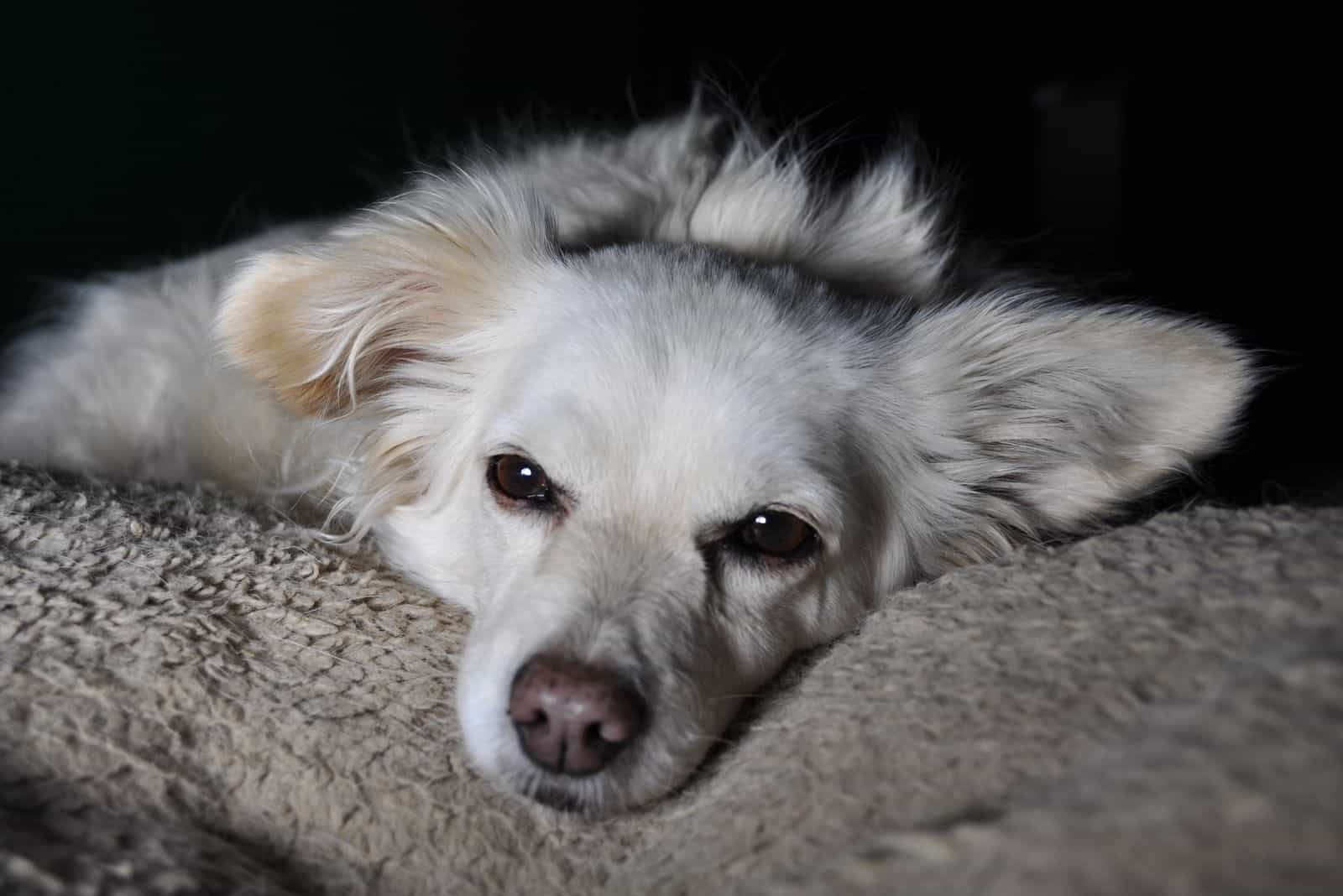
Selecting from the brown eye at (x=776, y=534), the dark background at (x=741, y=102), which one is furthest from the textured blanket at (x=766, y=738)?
the dark background at (x=741, y=102)

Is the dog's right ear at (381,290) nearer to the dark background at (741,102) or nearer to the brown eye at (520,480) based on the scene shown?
the brown eye at (520,480)

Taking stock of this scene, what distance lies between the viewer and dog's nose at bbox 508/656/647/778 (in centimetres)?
118

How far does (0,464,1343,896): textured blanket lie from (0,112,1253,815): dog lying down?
0.10 meters

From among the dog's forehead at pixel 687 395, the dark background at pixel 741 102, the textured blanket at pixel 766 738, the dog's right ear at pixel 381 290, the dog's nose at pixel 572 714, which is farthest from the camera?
the dark background at pixel 741 102

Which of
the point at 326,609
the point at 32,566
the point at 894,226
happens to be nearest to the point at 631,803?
the point at 326,609

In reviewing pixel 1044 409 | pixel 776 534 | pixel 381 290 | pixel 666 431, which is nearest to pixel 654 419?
pixel 666 431

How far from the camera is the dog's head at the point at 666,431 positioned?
1.25 m

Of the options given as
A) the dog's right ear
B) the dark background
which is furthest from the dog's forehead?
the dark background

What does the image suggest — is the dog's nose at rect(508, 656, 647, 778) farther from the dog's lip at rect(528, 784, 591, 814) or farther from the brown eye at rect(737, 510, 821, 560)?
the brown eye at rect(737, 510, 821, 560)

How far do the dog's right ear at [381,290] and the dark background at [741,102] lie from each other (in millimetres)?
790

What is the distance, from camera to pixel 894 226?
2.01 m

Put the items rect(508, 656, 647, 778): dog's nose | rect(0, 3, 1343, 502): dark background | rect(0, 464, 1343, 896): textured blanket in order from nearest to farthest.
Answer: rect(0, 464, 1343, 896): textured blanket → rect(508, 656, 647, 778): dog's nose → rect(0, 3, 1343, 502): dark background

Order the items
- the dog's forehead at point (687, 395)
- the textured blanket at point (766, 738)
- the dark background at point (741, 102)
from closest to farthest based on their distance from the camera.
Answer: the textured blanket at point (766, 738)
the dog's forehead at point (687, 395)
the dark background at point (741, 102)

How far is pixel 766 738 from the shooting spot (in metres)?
1.21
